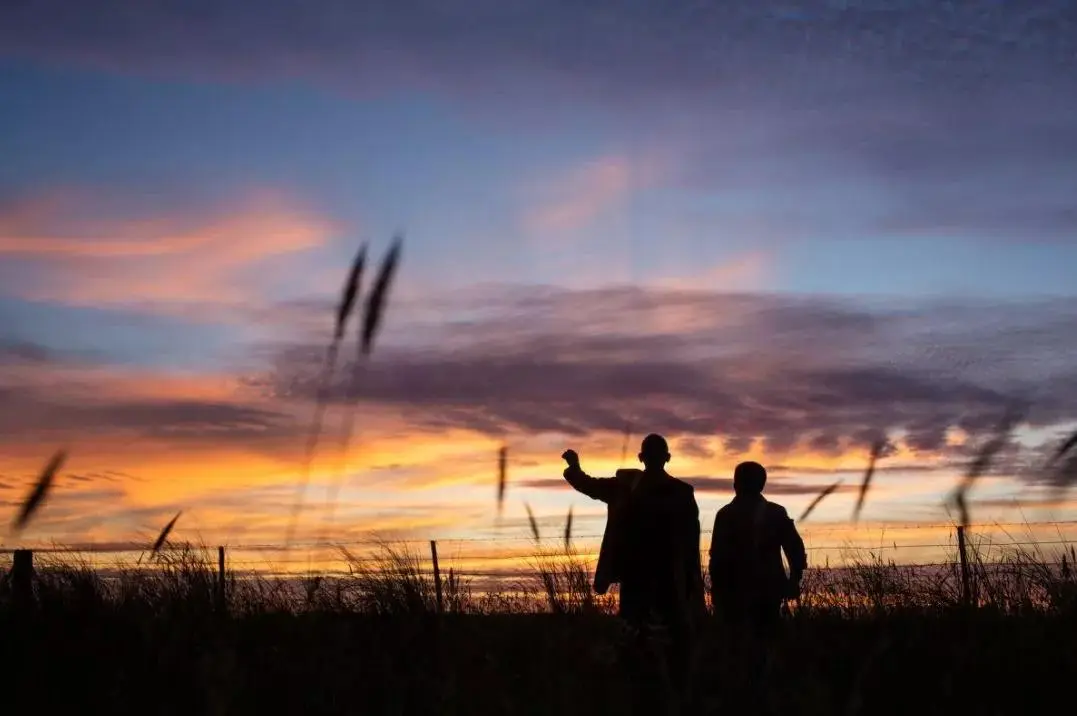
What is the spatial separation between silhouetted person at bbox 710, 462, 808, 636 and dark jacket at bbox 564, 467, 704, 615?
0.43 meters

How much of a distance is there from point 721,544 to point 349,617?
2.72 m

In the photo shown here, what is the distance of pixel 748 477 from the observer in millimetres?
7344

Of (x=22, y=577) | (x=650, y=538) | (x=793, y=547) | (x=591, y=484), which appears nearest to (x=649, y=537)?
(x=650, y=538)

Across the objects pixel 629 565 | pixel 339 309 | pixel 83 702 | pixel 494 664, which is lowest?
pixel 83 702

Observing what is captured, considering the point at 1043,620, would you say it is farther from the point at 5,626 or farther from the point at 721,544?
the point at 5,626

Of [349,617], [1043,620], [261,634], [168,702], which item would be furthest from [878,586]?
[168,702]

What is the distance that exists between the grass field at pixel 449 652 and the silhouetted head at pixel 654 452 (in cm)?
91

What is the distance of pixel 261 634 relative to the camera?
7.12 metres

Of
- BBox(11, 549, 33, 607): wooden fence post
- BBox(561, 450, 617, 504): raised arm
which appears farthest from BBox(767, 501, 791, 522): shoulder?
BBox(11, 549, 33, 607): wooden fence post

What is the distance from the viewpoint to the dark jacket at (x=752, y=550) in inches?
277

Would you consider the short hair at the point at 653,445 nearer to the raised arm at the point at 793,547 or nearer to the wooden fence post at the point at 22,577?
the raised arm at the point at 793,547

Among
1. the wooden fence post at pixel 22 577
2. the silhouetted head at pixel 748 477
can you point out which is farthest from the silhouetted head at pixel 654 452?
the wooden fence post at pixel 22 577

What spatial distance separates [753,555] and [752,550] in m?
0.03

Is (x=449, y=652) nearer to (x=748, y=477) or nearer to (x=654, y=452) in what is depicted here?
(x=654, y=452)
